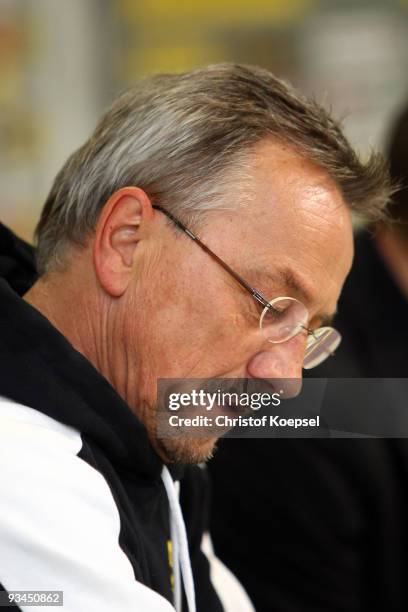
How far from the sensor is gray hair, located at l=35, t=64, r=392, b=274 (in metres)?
0.97

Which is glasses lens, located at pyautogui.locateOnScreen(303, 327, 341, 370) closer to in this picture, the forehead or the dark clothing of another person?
the forehead

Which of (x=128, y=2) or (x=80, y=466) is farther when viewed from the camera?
(x=128, y=2)

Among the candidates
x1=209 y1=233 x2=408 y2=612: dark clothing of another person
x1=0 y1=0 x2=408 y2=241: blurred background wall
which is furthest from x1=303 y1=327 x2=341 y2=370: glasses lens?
x1=0 y1=0 x2=408 y2=241: blurred background wall

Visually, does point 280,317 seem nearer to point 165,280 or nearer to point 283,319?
point 283,319

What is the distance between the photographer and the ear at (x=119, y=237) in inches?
38.3

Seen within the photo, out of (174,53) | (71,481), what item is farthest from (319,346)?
(174,53)

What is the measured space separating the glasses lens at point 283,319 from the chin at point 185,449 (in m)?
0.15

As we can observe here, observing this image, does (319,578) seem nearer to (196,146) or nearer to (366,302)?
(366,302)

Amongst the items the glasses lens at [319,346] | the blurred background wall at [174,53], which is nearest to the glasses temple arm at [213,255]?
the glasses lens at [319,346]

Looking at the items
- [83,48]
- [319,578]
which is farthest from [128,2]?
[319,578]

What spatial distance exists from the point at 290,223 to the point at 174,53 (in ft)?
6.84

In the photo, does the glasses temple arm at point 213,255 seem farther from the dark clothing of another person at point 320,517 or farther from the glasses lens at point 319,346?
the dark clothing of another person at point 320,517

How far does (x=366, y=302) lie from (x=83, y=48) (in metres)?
1.63

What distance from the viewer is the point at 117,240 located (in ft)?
3.23
